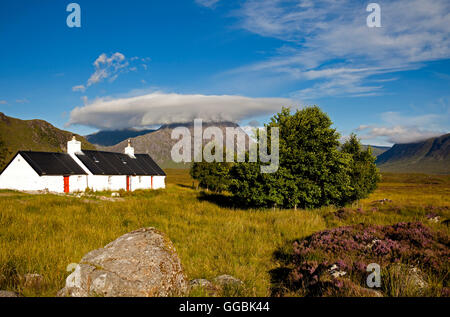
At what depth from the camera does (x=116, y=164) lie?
49.0m

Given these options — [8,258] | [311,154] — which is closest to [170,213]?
[8,258]

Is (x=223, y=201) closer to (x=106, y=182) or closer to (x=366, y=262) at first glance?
(x=366, y=262)

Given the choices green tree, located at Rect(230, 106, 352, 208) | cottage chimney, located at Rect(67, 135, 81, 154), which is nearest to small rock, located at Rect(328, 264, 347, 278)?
green tree, located at Rect(230, 106, 352, 208)

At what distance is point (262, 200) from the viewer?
17.9 m

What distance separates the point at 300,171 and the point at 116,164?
39947 millimetres

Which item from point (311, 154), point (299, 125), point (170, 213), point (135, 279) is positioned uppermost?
point (299, 125)

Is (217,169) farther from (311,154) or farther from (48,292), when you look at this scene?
(48,292)

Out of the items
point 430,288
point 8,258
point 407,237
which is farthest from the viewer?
point 407,237

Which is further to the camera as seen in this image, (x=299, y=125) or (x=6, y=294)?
(x=299, y=125)

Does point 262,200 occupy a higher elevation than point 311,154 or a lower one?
lower

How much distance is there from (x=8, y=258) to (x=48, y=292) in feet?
9.71

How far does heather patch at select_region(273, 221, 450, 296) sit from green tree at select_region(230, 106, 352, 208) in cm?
868

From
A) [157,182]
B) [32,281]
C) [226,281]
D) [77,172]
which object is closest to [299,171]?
[226,281]
